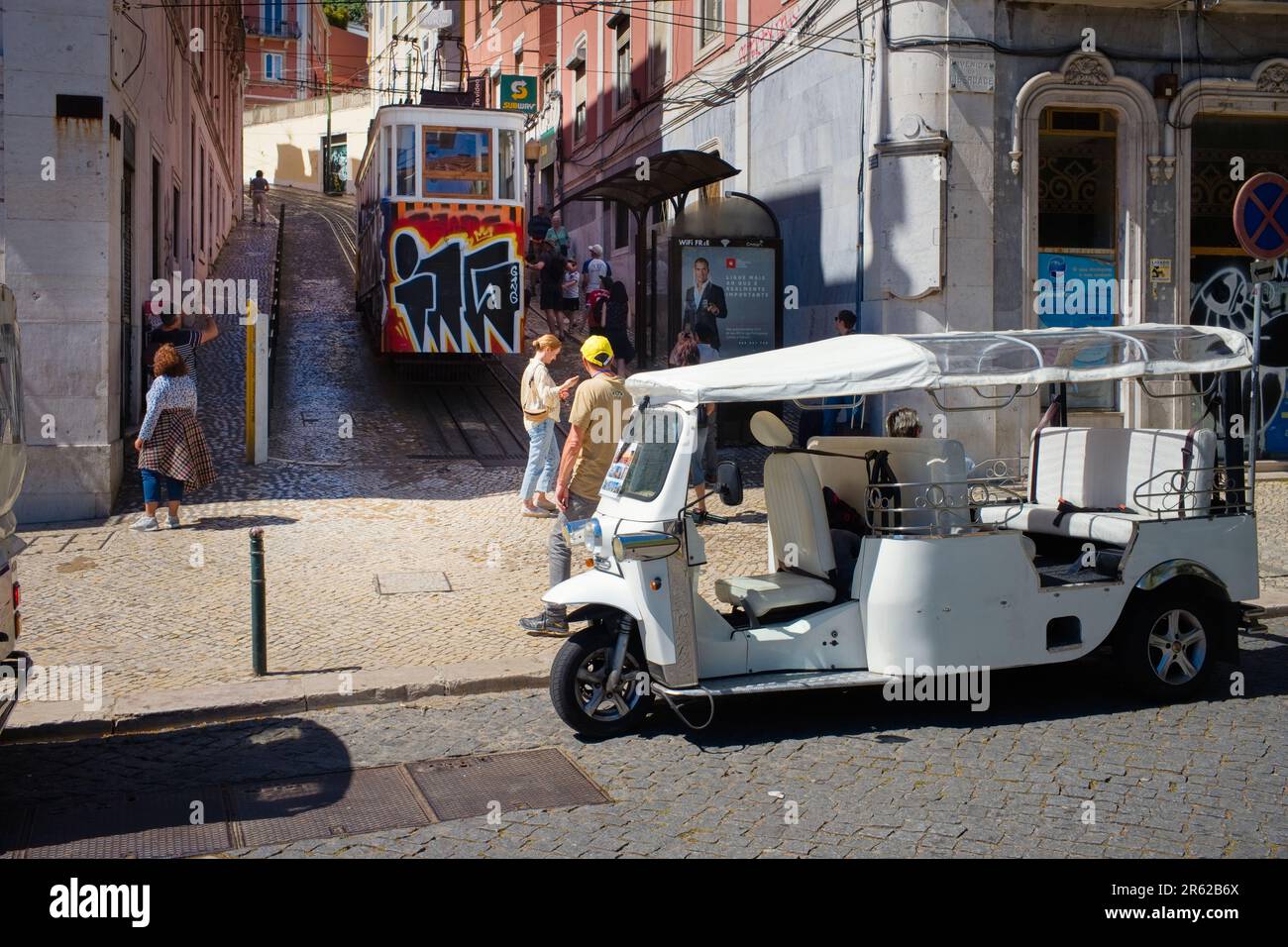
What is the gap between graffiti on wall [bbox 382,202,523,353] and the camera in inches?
682

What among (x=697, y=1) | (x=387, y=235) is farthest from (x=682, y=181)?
(x=697, y=1)

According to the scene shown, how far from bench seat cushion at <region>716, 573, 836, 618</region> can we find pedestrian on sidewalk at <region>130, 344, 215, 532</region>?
Answer: 22.1ft

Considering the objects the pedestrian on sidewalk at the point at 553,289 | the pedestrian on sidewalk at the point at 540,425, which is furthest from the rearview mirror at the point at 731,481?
the pedestrian on sidewalk at the point at 553,289

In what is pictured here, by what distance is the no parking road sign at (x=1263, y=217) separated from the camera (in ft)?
32.3

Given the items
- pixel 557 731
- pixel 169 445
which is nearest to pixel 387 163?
pixel 169 445

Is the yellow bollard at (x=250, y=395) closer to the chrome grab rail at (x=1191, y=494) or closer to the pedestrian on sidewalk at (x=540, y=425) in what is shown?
the pedestrian on sidewalk at (x=540, y=425)

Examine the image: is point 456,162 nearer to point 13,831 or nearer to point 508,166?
point 508,166

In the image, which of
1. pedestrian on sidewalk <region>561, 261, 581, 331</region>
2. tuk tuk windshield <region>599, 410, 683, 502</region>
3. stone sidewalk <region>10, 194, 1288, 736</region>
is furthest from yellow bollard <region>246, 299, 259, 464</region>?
pedestrian on sidewalk <region>561, 261, 581, 331</region>

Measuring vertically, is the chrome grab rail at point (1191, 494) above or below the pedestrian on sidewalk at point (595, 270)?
below

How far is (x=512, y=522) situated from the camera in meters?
12.4

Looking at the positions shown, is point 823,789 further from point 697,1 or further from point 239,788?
point 697,1

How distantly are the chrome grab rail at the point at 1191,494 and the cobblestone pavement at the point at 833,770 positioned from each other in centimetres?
108

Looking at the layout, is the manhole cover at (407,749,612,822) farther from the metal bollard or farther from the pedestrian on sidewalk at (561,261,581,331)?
the pedestrian on sidewalk at (561,261,581,331)

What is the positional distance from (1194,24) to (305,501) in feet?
39.1
